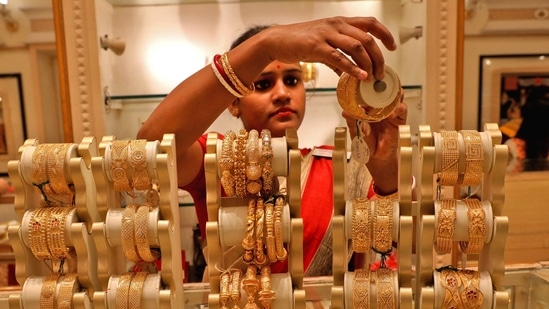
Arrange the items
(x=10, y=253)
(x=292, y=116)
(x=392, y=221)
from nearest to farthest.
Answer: (x=392, y=221)
(x=292, y=116)
(x=10, y=253)

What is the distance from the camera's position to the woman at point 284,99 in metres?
0.50

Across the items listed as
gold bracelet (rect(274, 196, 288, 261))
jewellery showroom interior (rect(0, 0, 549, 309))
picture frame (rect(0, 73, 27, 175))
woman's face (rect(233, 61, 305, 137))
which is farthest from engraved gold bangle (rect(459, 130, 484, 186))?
picture frame (rect(0, 73, 27, 175))

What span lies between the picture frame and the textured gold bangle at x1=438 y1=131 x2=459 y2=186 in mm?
736

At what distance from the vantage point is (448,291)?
0.52 meters

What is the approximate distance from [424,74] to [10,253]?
2.75 feet

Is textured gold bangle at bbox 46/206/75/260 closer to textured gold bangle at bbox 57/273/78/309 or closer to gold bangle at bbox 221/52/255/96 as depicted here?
textured gold bangle at bbox 57/273/78/309

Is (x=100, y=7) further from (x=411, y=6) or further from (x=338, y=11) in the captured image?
(x=411, y=6)

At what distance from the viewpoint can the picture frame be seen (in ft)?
2.79

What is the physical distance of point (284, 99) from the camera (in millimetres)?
760

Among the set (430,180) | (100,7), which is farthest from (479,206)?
(100,7)

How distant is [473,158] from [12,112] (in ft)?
2.58

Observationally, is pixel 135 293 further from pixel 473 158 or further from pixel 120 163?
pixel 473 158

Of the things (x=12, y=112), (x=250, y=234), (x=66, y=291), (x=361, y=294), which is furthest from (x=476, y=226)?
(x=12, y=112)

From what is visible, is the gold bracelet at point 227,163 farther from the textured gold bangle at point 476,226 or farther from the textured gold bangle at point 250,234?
the textured gold bangle at point 476,226
